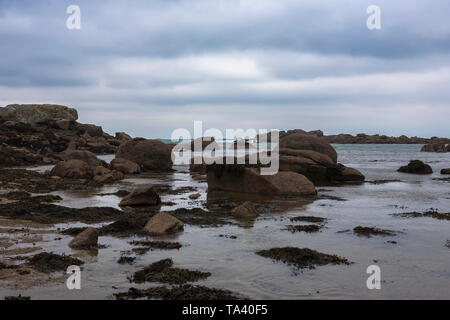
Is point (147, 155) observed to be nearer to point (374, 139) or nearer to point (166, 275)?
point (166, 275)

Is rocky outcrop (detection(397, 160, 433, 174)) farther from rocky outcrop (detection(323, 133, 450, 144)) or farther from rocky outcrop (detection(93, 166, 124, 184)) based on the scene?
rocky outcrop (detection(323, 133, 450, 144))

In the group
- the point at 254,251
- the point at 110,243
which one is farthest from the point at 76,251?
the point at 254,251

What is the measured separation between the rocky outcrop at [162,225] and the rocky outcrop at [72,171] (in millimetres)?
12483

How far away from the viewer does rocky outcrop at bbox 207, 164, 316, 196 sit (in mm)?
15695

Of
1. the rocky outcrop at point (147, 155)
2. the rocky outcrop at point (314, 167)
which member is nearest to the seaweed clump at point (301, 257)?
the rocky outcrop at point (314, 167)

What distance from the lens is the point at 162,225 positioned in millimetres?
9148

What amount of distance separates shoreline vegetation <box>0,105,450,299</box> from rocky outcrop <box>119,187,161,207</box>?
1.1 inches

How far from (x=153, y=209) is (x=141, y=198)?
0.86m

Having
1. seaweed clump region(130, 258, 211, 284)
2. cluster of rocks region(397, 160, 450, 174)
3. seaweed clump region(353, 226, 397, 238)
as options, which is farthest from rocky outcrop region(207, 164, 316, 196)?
cluster of rocks region(397, 160, 450, 174)

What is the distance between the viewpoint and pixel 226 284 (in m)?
5.91

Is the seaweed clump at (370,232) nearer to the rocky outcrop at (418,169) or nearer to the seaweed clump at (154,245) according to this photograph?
the seaweed clump at (154,245)

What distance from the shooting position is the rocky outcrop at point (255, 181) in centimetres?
1570

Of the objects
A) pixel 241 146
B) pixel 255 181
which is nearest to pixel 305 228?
pixel 255 181
